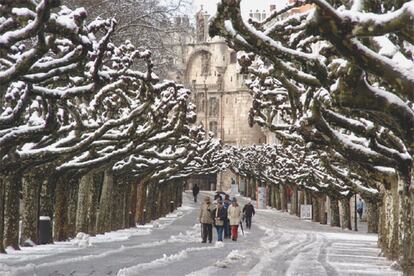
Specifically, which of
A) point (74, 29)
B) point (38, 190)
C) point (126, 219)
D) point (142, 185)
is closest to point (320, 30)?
point (74, 29)

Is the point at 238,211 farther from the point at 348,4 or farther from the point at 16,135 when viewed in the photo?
the point at 348,4

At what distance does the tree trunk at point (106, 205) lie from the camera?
33.4m

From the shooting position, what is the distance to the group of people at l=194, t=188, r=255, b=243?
2986 centimetres

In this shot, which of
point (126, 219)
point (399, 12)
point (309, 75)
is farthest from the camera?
point (126, 219)

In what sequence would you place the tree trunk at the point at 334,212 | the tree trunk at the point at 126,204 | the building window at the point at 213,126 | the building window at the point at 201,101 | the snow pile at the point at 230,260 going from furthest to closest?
1. the building window at the point at 201,101
2. the building window at the point at 213,126
3. the tree trunk at the point at 334,212
4. the tree trunk at the point at 126,204
5. the snow pile at the point at 230,260

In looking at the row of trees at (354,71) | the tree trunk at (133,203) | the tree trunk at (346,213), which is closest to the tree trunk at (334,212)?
the tree trunk at (346,213)

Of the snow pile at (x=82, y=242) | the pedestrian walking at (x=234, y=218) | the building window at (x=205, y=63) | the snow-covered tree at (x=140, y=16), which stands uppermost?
the building window at (x=205, y=63)

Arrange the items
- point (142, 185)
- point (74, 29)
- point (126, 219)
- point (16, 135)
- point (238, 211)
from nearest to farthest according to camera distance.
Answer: point (74, 29) < point (16, 135) < point (238, 211) < point (126, 219) < point (142, 185)

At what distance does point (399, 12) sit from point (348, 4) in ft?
7.78

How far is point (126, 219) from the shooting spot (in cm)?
4059

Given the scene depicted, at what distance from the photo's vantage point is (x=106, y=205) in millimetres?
34125

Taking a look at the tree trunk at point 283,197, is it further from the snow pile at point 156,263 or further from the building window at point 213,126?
the building window at point 213,126

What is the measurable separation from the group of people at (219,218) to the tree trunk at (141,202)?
1239 centimetres

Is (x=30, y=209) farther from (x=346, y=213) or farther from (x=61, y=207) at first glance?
(x=346, y=213)
